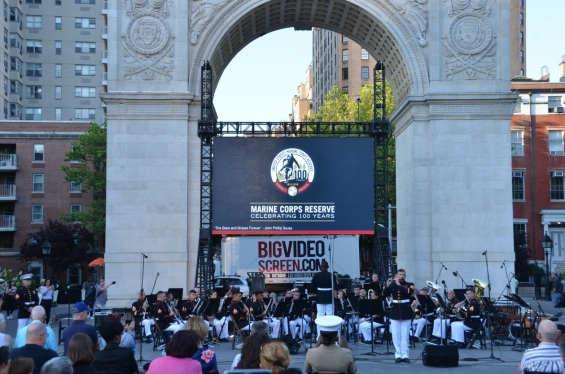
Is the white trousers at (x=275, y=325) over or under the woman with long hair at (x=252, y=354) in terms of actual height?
under

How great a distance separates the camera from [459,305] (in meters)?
22.7

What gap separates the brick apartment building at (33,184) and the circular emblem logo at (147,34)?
31.6 meters

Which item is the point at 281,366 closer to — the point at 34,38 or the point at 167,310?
the point at 167,310

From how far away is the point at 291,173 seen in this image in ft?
99.8

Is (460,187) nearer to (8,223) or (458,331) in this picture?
(458,331)

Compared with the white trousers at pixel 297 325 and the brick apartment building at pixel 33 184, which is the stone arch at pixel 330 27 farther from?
the brick apartment building at pixel 33 184

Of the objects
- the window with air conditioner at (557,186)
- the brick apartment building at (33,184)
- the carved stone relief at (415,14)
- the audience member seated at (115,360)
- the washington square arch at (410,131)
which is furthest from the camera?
the brick apartment building at (33,184)

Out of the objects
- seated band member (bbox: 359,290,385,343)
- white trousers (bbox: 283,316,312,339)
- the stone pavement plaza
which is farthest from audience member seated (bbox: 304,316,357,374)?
white trousers (bbox: 283,316,312,339)

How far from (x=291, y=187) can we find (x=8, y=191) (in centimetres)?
3650

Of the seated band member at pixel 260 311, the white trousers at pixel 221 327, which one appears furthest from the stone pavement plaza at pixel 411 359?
the seated band member at pixel 260 311

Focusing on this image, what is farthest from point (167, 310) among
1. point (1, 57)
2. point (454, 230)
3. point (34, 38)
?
point (34, 38)

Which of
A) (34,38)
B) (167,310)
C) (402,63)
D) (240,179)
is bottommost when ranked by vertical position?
(167,310)

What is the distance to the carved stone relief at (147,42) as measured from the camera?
3055cm

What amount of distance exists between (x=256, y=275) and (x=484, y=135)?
Result: 1075cm
